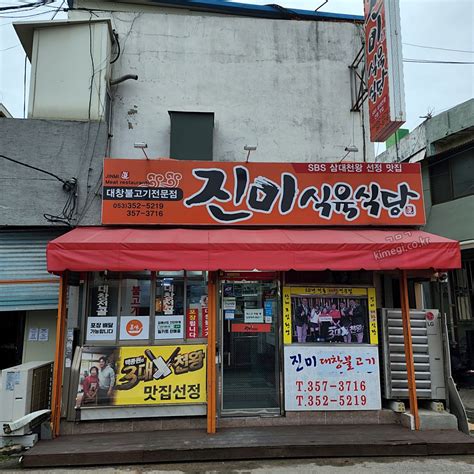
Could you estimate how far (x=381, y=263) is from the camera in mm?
6559

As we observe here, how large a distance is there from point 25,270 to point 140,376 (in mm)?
2843

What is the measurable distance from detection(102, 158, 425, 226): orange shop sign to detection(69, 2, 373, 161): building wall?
1.42 m

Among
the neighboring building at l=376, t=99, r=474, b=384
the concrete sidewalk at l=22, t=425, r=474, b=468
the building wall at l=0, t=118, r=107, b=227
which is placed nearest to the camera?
the concrete sidewalk at l=22, t=425, r=474, b=468

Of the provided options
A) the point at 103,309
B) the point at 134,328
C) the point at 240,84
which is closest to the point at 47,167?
the point at 103,309

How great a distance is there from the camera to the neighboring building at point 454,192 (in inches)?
489

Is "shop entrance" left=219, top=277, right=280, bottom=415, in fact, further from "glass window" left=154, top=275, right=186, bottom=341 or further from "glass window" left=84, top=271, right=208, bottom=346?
"glass window" left=154, top=275, right=186, bottom=341

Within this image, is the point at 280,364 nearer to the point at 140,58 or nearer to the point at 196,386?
the point at 196,386

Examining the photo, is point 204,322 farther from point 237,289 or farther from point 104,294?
point 104,294

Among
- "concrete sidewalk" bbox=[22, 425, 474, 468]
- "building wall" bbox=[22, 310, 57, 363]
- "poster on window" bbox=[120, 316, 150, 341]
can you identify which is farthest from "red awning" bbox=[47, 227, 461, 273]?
"concrete sidewalk" bbox=[22, 425, 474, 468]

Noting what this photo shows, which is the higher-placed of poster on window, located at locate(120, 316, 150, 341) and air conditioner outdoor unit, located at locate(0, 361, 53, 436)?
poster on window, located at locate(120, 316, 150, 341)

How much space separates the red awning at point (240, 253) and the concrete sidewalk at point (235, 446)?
249cm

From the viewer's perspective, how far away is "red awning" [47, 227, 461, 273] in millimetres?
6320

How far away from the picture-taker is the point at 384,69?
7.50 m

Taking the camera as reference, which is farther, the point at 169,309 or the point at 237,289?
the point at 237,289
